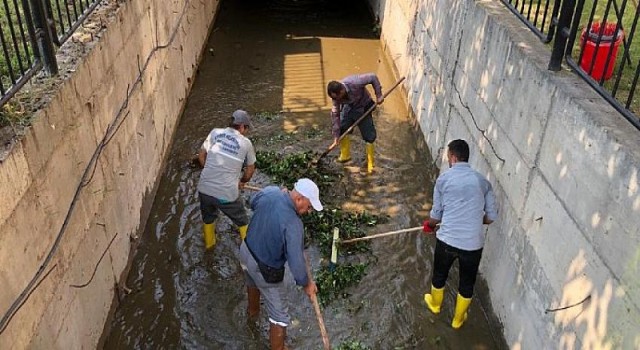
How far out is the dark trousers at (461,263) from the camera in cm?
558

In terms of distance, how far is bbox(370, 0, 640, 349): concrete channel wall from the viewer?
3.91m

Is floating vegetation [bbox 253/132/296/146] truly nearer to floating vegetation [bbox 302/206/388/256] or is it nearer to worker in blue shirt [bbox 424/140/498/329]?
floating vegetation [bbox 302/206/388/256]

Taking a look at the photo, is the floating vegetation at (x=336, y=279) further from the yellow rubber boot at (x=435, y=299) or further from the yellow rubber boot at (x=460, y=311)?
the yellow rubber boot at (x=460, y=311)

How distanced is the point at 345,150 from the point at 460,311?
366 cm

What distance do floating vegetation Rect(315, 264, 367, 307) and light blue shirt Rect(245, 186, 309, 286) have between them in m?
1.36

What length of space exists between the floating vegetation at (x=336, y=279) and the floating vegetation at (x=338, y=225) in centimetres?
34

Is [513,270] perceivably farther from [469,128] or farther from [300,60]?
[300,60]

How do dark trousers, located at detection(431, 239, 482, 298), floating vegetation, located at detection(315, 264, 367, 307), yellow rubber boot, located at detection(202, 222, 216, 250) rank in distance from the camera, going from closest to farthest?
1. dark trousers, located at detection(431, 239, 482, 298)
2. floating vegetation, located at detection(315, 264, 367, 307)
3. yellow rubber boot, located at detection(202, 222, 216, 250)

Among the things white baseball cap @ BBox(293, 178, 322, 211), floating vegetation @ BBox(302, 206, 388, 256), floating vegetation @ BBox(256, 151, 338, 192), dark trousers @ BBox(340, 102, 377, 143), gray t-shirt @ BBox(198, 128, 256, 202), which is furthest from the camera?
dark trousers @ BBox(340, 102, 377, 143)

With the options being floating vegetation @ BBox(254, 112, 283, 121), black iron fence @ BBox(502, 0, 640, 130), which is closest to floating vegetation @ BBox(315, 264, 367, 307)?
black iron fence @ BBox(502, 0, 640, 130)

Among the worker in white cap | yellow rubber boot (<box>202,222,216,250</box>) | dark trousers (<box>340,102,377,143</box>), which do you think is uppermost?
the worker in white cap

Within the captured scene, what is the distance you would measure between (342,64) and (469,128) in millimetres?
5886

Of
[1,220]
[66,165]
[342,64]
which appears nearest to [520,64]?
[66,165]

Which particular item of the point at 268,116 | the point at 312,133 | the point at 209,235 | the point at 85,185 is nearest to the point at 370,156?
the point at 312,133
